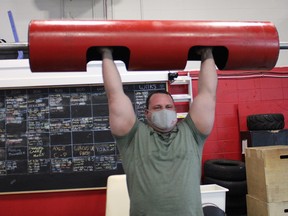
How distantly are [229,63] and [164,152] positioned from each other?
53cm

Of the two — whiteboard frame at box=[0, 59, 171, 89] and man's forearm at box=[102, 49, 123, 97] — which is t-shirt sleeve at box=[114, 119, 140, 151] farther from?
whiteboard frame at box=[0, 59, 171, 89]

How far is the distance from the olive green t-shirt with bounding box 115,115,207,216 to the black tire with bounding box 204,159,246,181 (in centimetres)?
201

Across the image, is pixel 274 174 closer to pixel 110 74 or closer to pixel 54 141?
pixel 110 74

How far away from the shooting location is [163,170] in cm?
135

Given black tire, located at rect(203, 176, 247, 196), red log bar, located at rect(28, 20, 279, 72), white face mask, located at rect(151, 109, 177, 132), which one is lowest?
black tire, located at rect(203, 176, 247, 196)

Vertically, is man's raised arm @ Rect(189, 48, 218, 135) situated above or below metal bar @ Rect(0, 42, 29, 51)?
below

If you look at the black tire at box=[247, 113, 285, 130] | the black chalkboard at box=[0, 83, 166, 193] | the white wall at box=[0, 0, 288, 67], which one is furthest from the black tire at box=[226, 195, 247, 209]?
the white wall at box=[0, 0, 288, 67]

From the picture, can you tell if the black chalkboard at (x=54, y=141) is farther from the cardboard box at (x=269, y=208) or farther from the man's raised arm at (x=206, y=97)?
the man's raised arm at (x=206, y=97)

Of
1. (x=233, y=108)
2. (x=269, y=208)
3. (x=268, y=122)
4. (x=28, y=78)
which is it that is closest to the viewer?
(x=269, y=208)

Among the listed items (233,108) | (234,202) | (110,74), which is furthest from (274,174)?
(110,74)

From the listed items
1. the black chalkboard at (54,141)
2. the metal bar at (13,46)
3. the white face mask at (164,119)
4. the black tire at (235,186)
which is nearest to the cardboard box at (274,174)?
the black tire at (235,186)

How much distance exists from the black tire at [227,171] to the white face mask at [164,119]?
204 cm

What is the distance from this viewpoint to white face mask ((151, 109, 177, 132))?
1494 mm

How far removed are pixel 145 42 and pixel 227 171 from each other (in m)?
2.42
